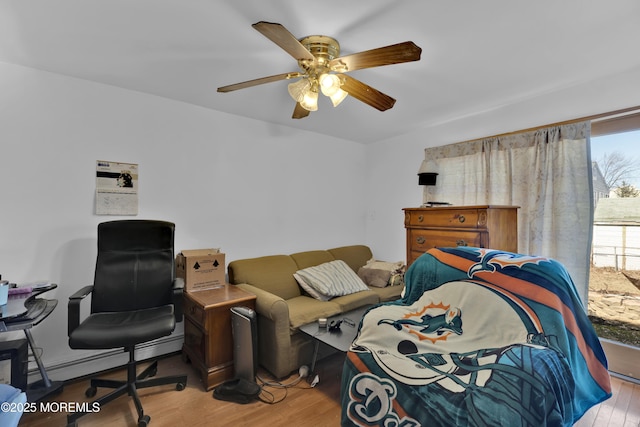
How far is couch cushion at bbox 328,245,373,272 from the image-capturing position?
12.1 ft

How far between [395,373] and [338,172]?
2919 mm

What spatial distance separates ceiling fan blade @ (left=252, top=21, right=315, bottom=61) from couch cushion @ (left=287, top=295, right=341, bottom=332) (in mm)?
1841

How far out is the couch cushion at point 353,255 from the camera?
369 cm

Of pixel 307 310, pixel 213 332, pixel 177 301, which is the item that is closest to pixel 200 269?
pixel 177 301

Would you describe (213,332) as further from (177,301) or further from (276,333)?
(276,333)

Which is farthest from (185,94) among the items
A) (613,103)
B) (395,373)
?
(613,103)

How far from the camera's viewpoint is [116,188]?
2.40m

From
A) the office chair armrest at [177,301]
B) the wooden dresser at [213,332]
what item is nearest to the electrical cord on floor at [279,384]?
the wooden dresser at [213,332]

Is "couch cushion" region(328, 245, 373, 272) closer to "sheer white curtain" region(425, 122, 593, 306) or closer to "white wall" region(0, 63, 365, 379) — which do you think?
"white wall" region(0, 63, 365, 379)

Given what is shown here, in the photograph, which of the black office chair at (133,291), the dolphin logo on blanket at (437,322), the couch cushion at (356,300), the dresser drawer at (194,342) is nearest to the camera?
the dolphin logo on blanket at (437,322)

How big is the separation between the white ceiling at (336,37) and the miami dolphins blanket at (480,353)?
4.31 feet

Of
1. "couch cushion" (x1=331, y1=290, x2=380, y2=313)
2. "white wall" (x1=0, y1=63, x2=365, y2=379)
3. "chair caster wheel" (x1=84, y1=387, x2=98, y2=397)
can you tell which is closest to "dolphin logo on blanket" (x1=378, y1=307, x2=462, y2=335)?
"couch cushion" (x1=331, y1=290, x2=380, y2=313)

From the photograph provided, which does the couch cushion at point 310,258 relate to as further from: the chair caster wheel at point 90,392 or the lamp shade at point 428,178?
the chair caster wheel at point 90,392

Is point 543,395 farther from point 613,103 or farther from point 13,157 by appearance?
point 13,157
